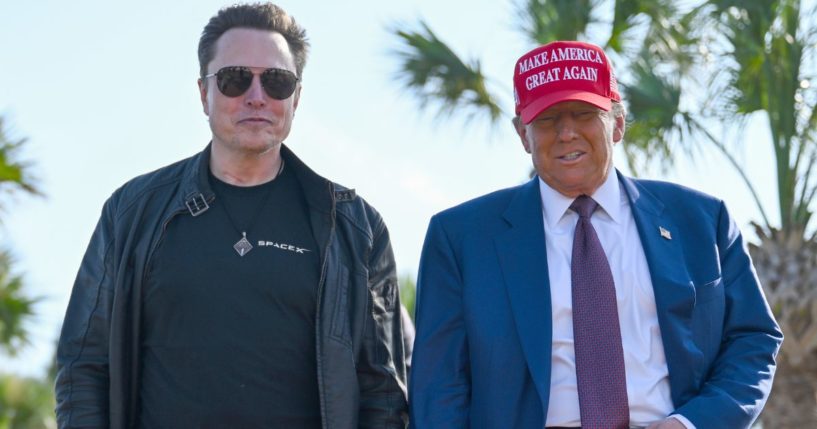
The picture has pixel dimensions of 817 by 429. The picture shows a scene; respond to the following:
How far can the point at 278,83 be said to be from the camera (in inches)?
171

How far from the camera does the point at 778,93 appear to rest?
9.59m

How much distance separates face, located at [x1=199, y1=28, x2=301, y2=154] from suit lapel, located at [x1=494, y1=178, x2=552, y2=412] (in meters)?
0.86

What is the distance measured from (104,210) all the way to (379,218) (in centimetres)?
97

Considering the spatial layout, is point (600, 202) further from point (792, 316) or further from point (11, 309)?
point (11, 309)

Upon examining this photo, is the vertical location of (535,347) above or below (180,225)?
below

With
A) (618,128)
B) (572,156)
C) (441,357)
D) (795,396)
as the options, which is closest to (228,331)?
(441,357)

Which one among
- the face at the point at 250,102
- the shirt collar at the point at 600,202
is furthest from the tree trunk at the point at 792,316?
the face at the point at 250,102

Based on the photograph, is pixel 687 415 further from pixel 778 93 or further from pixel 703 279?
pixel 778 93

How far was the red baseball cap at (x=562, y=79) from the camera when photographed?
159 inches

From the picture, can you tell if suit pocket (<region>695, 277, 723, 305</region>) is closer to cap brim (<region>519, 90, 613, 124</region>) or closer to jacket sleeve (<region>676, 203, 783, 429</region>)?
jacket sleeve (<region>676, 203, 783, 429</region>)

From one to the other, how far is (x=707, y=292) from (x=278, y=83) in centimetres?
161

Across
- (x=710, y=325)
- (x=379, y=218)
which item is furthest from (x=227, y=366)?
(x=710, y=325)

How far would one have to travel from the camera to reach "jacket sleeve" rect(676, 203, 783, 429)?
3775mm

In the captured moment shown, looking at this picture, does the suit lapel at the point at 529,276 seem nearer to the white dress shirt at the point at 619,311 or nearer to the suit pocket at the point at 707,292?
the white dress shirt at the point at 619,311
